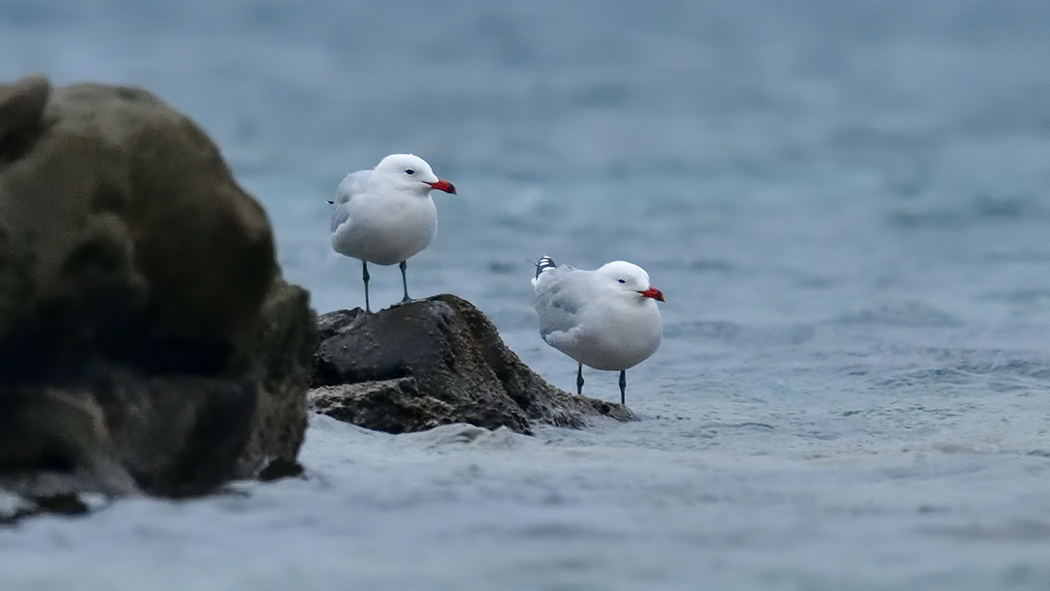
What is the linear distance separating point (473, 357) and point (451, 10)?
89.6ft

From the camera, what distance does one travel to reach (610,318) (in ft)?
27.4

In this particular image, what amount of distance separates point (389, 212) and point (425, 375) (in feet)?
4.43

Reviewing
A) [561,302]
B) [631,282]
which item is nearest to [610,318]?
[631,282]

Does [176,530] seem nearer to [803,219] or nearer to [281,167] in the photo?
[803,219]

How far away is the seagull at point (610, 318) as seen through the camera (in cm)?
838

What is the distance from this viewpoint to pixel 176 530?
4.62 meters

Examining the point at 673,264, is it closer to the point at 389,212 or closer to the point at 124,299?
the point at 389,212

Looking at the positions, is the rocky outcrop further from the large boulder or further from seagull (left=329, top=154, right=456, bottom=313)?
the large boulder

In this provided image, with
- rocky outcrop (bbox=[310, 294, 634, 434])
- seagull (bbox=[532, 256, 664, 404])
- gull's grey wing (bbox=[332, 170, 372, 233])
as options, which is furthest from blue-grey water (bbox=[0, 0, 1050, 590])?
gull's grey wing (bbox=[332, 170, 372, 233])

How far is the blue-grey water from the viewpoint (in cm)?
459

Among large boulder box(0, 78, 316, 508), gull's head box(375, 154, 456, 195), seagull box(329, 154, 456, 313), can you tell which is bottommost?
large boulder box(0, 78, 316, 508)

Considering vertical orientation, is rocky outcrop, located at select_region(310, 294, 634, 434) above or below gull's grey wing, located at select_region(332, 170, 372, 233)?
below

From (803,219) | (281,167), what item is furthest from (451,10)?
(803,219)

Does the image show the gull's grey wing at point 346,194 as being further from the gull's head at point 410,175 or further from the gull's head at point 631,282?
the gull's head at point 631,282
